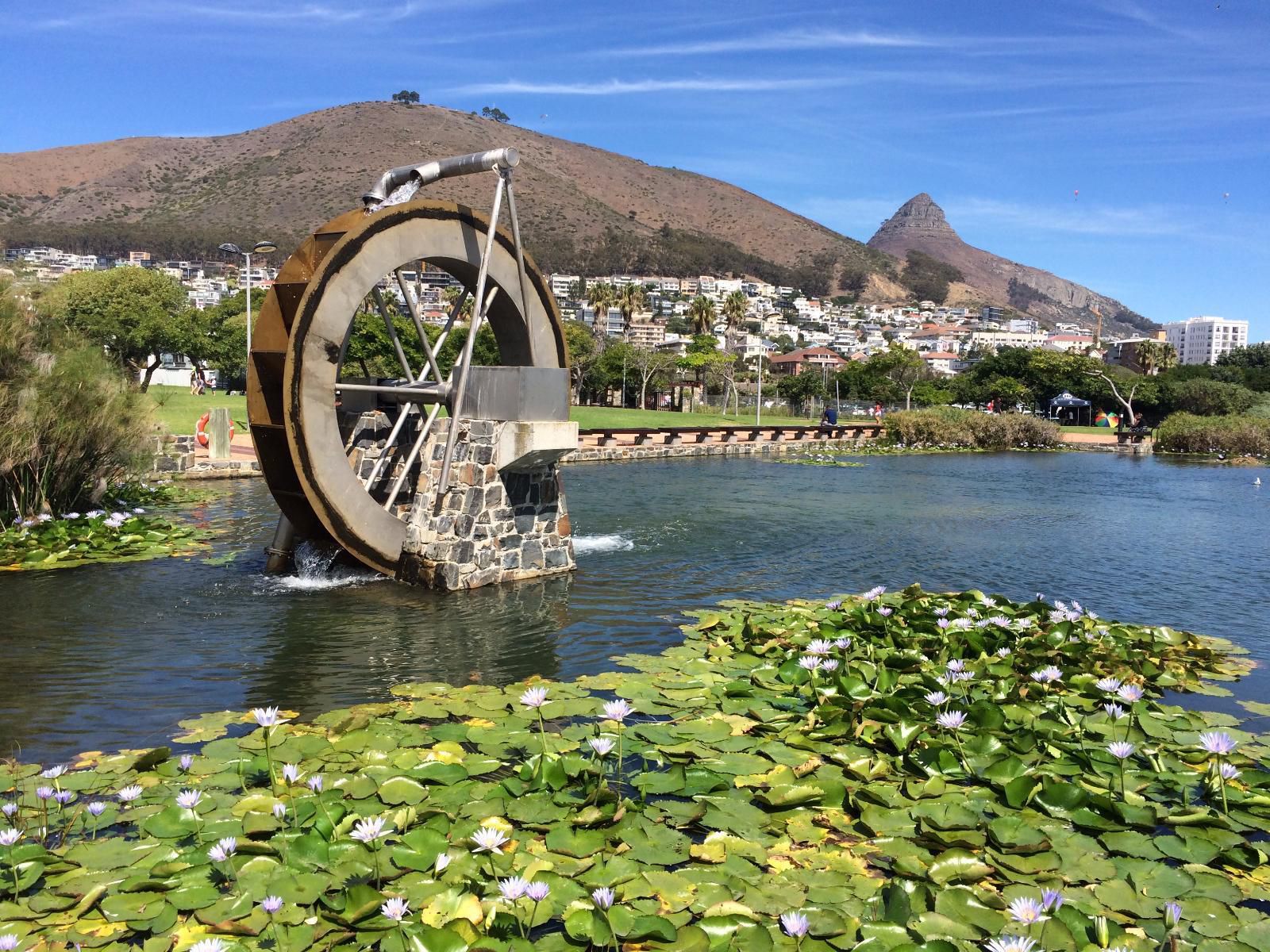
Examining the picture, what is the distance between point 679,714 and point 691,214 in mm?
193474

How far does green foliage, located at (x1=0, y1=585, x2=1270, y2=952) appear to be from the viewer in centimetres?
375

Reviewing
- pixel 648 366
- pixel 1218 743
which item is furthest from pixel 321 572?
pixel 648 366

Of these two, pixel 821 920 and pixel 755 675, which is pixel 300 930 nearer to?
pixel 821 920

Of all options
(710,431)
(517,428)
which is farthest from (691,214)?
(517,428)

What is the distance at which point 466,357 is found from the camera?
35.7 feet

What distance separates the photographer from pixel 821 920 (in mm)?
3760

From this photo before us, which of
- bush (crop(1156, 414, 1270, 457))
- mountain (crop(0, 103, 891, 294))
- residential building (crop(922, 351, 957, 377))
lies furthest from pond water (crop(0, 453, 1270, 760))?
residential building (crop(922, 351, 957, 377))

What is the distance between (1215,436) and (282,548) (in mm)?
42270

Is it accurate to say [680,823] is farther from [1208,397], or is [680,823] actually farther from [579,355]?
[1208,397]

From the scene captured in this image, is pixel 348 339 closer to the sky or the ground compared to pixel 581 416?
closer to the sky

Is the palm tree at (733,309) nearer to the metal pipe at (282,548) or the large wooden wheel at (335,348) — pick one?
the large wooden wheel at (335,348)

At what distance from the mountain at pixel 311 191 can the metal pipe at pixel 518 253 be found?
328 feet

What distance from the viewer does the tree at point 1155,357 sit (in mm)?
74625

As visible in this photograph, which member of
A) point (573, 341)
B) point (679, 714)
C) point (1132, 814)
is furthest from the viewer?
point (573, 341)
